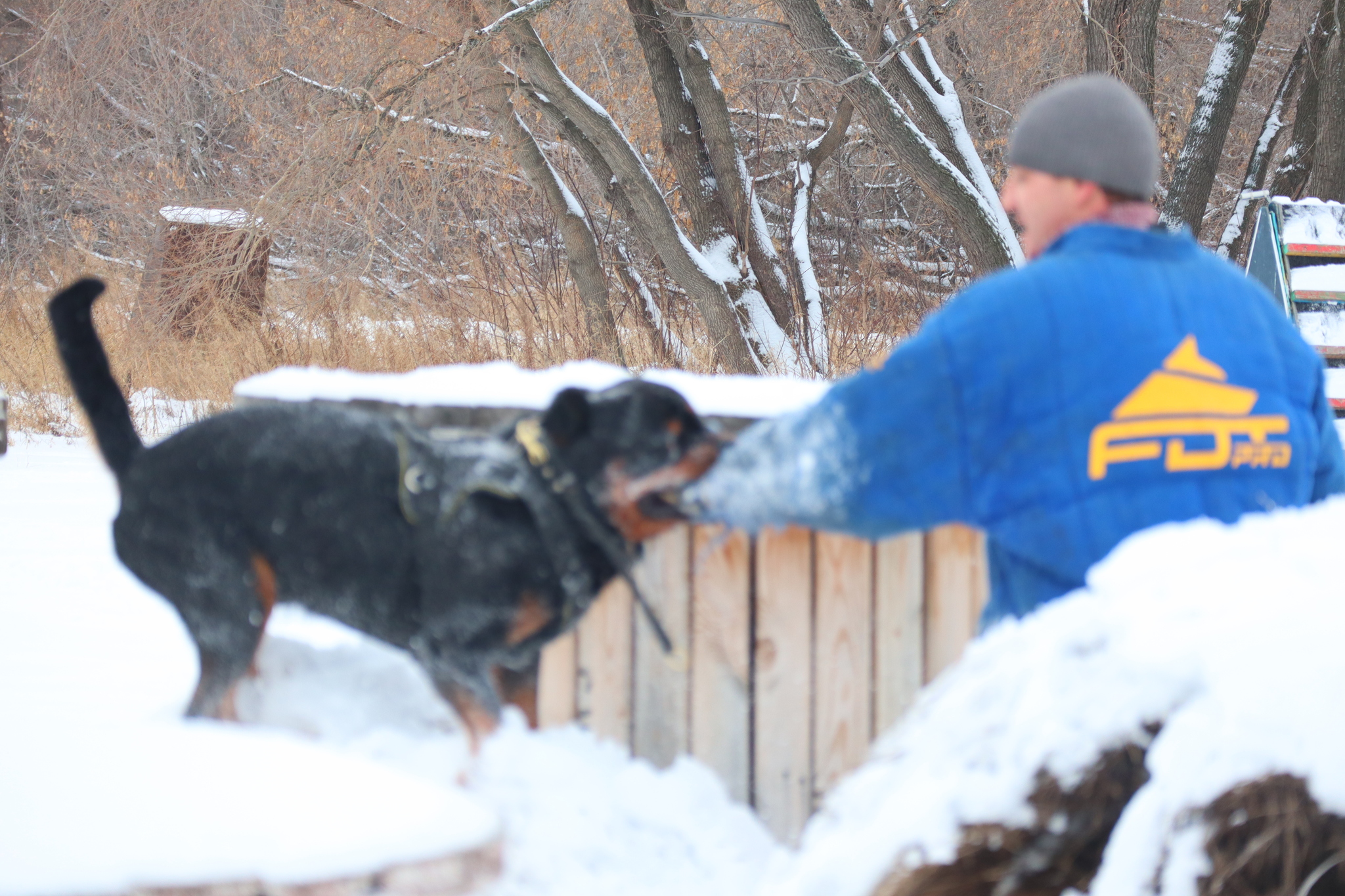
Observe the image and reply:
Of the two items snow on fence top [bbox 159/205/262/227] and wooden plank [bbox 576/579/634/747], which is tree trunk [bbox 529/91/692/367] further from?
wooden plank [bbox 576/579/634/747]

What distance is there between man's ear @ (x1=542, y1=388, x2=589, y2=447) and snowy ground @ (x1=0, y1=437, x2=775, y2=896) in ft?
2.29

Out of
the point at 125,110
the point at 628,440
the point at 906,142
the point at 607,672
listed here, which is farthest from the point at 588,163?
the point at 628,440

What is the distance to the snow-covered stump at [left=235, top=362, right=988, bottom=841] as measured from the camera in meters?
2.42

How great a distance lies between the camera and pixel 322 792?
2051 millimetres

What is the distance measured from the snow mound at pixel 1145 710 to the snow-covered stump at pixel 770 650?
2.54 feet

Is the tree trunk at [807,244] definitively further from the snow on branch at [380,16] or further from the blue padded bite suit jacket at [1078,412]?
the blue padded bite suit jacket at [1078,412]

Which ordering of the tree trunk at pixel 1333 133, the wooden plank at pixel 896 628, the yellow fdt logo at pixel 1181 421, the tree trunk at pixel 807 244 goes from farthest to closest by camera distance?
the tree trunk at pixel 1333 133 → the tree trunk at pixel 807 244 → the wooden plank at pixel 896 628 → the yellow fdt logo at pixel 1181 421

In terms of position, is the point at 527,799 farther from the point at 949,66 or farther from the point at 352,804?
the point at 949,66

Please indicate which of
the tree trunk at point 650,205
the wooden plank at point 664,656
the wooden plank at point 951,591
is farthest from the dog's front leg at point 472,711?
the tree trunk at point 650,205

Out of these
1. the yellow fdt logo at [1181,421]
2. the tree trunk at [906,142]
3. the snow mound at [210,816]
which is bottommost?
the snow mound at [210,816]

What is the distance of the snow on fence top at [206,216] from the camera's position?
825cm

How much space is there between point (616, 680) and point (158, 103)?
924 cm

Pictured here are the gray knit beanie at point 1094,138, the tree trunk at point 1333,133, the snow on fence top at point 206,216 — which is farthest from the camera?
the tree trunk at point 1333,133

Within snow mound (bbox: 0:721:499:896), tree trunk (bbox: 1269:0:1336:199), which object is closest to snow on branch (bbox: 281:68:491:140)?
snow mound (bbox: 0:721:499:896)
